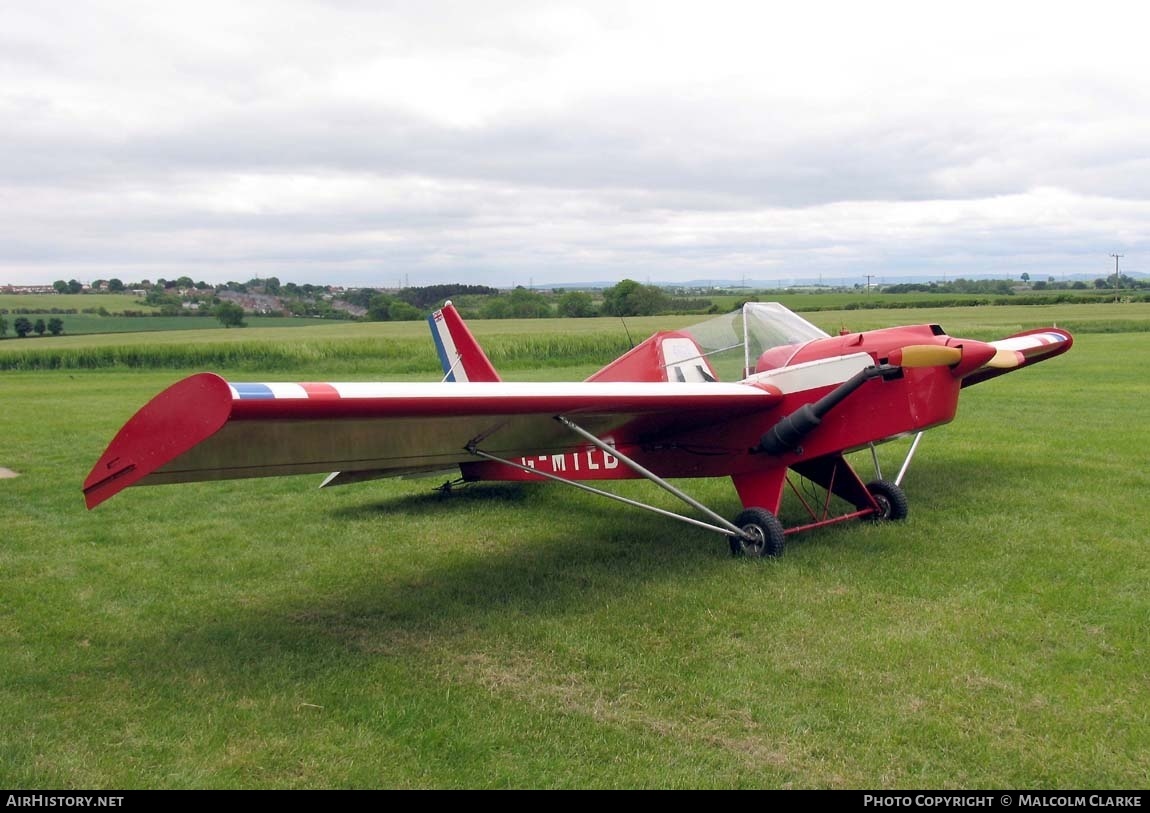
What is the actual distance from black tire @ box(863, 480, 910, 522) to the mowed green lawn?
0.44ft

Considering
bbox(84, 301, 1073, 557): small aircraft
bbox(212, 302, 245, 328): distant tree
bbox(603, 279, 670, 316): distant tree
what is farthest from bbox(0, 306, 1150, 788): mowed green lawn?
bbox(212, 302, 245, 328): distant tree

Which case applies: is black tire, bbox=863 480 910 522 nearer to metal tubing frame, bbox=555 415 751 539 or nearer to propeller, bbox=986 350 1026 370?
propeller, bbox=986 350 1026 370

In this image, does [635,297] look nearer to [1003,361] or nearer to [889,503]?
[889,503]

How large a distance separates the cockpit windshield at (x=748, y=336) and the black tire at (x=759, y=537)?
128 cm

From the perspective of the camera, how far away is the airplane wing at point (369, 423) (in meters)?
4.04

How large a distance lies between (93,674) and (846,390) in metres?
4.88

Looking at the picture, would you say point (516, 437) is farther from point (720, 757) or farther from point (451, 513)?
point (720, 757)

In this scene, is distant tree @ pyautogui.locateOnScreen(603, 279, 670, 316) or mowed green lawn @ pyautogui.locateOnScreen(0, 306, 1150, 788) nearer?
mowed green lawn @ pyautogui.locateOnScreen(0, 306, 1150, 788)

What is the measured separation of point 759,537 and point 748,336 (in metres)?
1.79

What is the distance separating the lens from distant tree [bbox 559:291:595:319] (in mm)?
40781

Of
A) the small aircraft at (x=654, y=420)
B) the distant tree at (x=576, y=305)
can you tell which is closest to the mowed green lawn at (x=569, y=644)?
the small aircraft at (x=654, y=420)

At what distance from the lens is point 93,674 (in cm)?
484

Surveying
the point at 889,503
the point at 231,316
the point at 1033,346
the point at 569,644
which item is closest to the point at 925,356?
the point at 889,503
